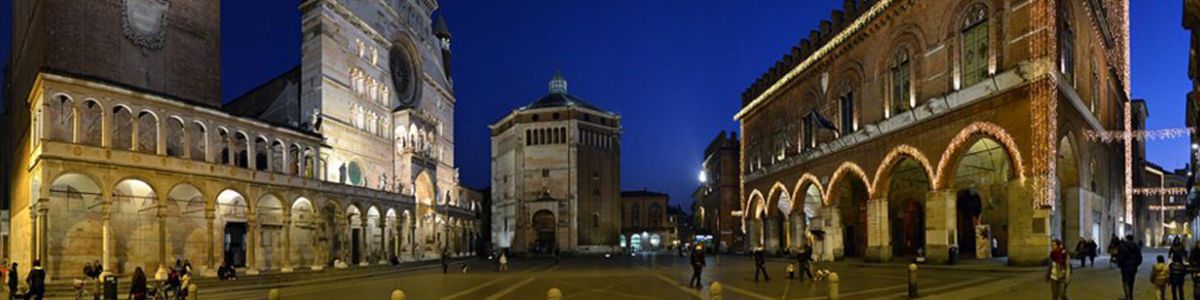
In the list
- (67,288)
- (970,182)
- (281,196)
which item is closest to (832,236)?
(970,182)

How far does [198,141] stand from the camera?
1483 inches

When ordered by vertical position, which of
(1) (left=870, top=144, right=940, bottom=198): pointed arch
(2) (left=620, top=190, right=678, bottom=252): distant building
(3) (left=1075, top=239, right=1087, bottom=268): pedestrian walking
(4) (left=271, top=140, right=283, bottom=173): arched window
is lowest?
(2) (left=620, top=190, right=678, bottom=252): distant building

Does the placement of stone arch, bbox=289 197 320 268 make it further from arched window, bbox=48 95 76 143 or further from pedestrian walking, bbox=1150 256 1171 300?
pedestrian walking, bbox=1150 256 1171 300

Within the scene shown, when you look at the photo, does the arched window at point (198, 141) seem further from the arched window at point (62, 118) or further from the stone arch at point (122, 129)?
the arched window at point (62, 118)

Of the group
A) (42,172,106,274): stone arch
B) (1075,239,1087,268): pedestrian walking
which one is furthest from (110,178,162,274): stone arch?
(1075,239,1087,268): pedestrian walking

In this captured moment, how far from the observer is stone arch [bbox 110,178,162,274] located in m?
32.9

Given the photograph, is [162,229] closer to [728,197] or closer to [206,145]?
[206,145]

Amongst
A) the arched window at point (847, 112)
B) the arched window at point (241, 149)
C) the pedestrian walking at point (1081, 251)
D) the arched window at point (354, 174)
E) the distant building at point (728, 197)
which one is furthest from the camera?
the distant building at point (728, 197)

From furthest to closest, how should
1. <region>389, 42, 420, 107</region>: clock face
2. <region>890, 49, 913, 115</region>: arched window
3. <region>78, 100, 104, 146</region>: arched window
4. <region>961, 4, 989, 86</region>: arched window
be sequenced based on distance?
<region>389, 42, 420, 107</region>: clock face < <region>890, 49, 913, 115</region>: arched window < <region>78, 100, 104, 146</region>: arched window < <region>961, 4, 989, 86</region>: arched window

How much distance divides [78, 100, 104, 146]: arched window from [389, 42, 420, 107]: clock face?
91.4 ft

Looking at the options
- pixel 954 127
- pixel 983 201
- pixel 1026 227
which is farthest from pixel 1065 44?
pixel 983 201

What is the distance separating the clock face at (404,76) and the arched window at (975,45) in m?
42.5

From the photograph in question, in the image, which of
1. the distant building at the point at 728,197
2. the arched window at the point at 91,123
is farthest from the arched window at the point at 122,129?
the distant building at the point at 728,197

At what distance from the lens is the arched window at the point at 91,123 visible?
2973 centimetres
